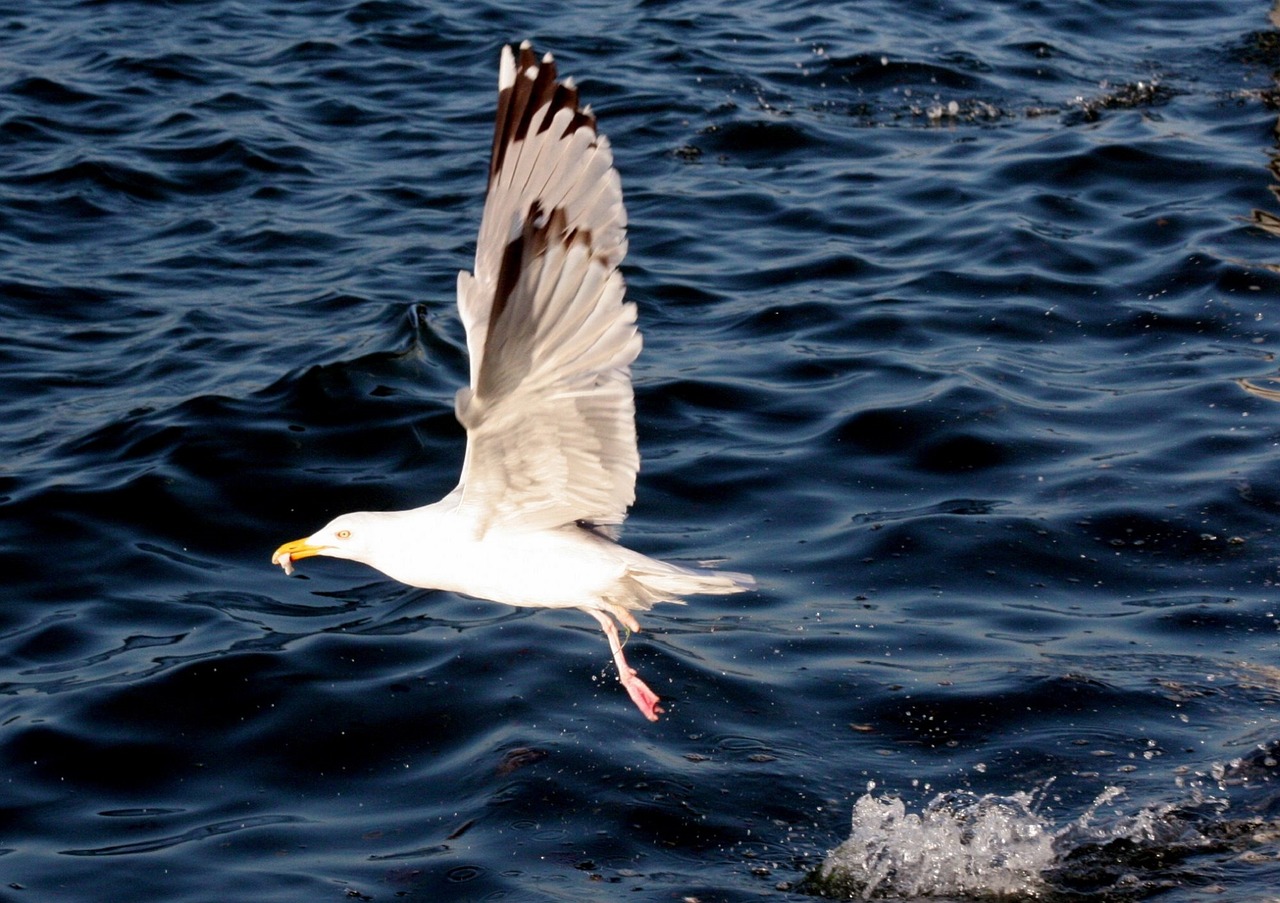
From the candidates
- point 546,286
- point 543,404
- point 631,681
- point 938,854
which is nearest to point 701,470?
point 631,681

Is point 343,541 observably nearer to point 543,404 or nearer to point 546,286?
point 543,404

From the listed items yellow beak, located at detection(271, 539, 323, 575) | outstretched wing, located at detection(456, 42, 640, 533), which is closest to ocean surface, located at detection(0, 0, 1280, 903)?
yellow beak, located at detection(271, 539, 323, 575)

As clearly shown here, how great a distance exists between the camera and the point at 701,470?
9.03 meters

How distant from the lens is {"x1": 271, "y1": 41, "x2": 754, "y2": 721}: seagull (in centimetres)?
472

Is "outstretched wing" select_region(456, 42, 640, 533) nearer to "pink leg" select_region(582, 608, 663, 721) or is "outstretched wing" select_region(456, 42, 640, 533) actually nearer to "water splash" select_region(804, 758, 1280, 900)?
"pink leg" select_region(582, 608, 663, 721)

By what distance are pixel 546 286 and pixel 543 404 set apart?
0.43 meters

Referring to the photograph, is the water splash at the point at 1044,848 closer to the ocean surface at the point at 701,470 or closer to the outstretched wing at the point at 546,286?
the ocean surface at the point at 701,470

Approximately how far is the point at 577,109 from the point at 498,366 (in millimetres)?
732

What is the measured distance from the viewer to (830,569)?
816cm

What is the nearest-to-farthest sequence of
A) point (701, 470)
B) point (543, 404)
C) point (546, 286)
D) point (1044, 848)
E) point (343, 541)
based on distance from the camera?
point (546, 286) < point (543, 404) < point (343, 541) < point (1044, 848) < point (701, 470)

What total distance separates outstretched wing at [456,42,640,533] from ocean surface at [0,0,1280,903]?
6.31ft

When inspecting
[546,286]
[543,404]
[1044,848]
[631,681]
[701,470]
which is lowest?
[1044,848]

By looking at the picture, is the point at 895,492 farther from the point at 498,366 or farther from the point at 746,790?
the point at 498,366

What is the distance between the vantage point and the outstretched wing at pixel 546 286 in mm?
4707
